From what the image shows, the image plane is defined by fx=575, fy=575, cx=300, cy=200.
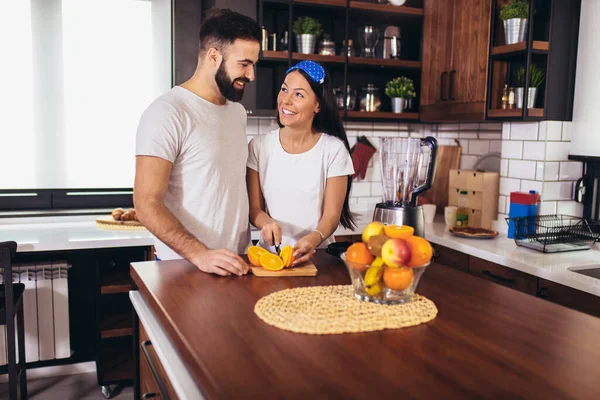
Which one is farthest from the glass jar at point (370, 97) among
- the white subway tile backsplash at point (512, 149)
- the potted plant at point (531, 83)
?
the potted plant at point (531, 83)

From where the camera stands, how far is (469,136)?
4.02 meters

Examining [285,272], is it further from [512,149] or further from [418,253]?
[512,149]

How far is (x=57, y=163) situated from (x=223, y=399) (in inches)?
124

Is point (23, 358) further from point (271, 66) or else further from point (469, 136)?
point (469, 136)

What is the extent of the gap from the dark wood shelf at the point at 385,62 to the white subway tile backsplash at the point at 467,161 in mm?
720

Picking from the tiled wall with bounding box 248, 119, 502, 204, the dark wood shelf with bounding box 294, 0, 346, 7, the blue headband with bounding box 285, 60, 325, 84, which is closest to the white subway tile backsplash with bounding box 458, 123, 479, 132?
the tiled wall with bounding box 248, 119, 502, 204

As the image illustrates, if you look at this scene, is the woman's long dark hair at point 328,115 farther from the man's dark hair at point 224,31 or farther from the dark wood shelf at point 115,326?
the dark wood shelf at point 115,326

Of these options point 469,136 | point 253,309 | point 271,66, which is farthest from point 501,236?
point 253,309

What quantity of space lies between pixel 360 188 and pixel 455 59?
3.79 ft

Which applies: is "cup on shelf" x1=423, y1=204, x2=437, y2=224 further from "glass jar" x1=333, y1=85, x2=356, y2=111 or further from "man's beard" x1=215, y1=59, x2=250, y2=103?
"man's beard" x1=215, y1=59, x2=250, y2=103

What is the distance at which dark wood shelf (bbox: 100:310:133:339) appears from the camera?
3.14 metres

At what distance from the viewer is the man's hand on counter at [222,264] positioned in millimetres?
1718

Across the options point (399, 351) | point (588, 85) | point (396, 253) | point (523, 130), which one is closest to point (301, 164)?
point (396, 253)

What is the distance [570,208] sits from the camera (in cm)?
Result: 322
